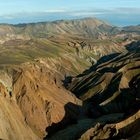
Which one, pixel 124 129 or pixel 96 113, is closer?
pixel 124 129

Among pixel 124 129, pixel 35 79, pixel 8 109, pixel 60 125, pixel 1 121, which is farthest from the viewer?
pixel 35 79

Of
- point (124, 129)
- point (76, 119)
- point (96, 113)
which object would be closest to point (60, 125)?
point (76, 119)

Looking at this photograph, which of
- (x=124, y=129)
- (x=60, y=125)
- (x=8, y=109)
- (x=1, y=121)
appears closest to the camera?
(x=124, y=129)

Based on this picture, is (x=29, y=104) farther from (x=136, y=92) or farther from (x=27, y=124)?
(x=136, y=92)

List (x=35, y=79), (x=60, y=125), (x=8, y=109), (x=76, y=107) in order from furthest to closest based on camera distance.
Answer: (x=35, y=79), (x=76, y=107), (x=60, y=125), (x=8, y=109)

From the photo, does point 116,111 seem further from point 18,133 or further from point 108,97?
point 18,133

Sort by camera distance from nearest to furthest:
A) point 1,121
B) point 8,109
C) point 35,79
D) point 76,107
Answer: point 1,121, point 8,109, point 76,107, point 35,79

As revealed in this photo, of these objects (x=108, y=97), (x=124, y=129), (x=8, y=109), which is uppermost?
(x=124, y=129)

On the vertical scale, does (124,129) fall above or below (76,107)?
above

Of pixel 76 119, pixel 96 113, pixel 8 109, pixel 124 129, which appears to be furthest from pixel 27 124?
pixel 124 129
